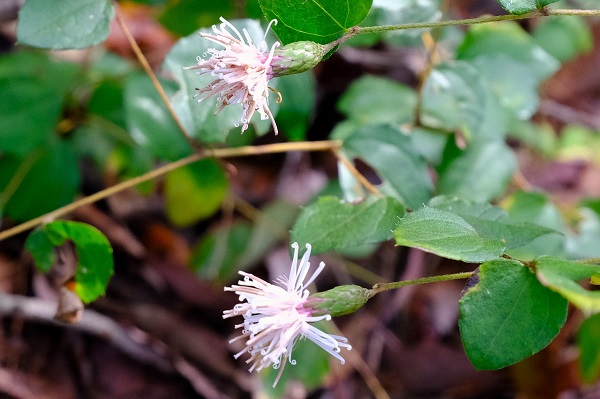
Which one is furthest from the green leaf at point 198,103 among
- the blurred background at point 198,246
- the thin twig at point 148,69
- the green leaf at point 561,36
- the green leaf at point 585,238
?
the green leaf at point 561,36

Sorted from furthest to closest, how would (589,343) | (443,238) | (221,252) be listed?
(221,252) → (589,343) → (443,238)

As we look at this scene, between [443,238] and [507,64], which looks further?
[507,64]

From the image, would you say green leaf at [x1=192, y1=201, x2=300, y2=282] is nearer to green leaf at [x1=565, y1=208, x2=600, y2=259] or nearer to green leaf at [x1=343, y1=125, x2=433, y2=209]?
green leaf at [x1=343, y1=125, x2=433, y2=209]

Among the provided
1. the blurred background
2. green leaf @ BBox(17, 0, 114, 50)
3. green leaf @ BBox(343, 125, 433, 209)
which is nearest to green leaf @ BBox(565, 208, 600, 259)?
the blurred background

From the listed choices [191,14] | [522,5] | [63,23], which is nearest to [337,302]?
[522,5]

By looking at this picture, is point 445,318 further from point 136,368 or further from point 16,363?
point 16,363

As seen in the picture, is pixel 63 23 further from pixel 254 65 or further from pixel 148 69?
pixel 254 65

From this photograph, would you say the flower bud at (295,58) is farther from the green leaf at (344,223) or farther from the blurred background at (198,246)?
the blurred background at (198,246)
